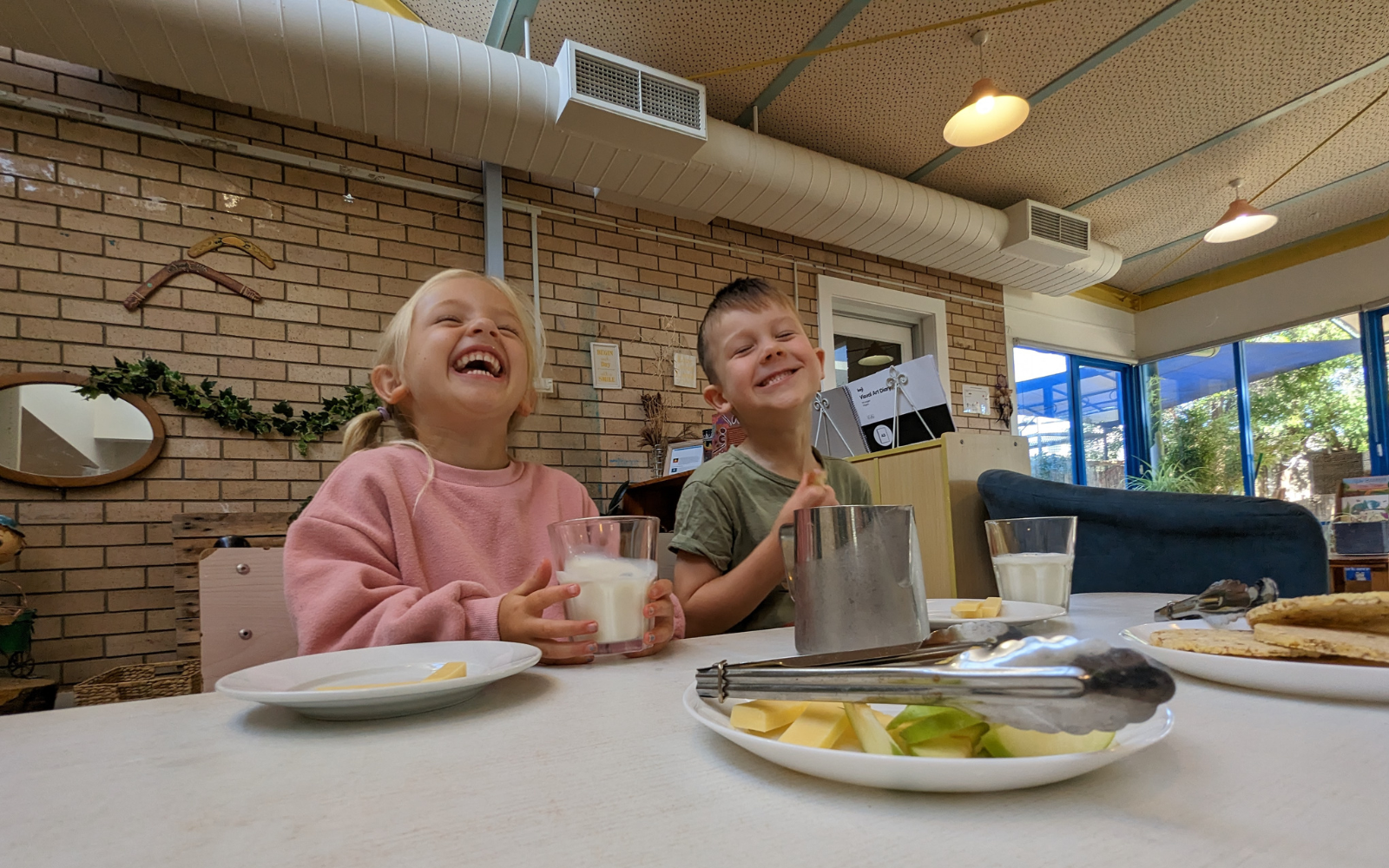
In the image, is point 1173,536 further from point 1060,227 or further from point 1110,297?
point 1110,297

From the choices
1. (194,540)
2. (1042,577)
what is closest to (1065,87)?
(1042,577)

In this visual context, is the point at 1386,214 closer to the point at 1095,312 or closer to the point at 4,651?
the point at 1095,312

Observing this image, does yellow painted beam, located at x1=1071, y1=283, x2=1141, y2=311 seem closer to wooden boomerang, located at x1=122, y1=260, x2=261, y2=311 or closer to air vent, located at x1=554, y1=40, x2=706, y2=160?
air vent, located at x1=554, y1=40, x2=706, y2=160

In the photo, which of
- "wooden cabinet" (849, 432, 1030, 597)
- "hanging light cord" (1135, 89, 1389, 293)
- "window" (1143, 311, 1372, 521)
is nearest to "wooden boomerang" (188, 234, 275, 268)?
"wooden cabinet" (849, 432, 1030, 597)

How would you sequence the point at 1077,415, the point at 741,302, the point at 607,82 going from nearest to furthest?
the point at 741,302
the point at 607,82
the point at 1077,415

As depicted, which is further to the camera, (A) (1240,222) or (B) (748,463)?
(A) (1240,222)

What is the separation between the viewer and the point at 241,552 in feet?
4.05

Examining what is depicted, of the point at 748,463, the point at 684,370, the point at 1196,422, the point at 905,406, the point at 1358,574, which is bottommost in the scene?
the point at 1358,574

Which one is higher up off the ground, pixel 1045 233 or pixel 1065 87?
pixel 1065 87

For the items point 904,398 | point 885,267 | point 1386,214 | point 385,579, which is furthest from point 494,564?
point 1386,214

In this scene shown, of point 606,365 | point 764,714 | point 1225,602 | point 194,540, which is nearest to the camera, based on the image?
point 764,714

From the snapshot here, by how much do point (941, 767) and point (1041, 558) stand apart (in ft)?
2.34

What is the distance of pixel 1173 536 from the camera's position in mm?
1828

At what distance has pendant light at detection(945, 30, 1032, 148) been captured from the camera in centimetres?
281
